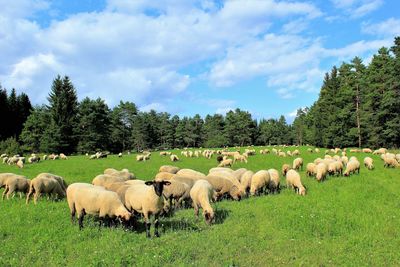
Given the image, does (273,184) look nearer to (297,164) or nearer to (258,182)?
(258,182)

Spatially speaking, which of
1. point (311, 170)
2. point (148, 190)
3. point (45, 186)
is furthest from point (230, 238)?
point (311, 170)

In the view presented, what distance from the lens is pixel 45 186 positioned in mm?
17516

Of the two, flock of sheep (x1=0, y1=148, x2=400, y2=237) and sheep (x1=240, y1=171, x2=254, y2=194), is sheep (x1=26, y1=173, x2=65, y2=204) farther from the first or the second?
sheep (x1=240, y1=171, x2=254, y2=194)

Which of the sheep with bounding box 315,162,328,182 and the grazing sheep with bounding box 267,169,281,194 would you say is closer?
the grazing sheep with bounding box 267,169,281,194

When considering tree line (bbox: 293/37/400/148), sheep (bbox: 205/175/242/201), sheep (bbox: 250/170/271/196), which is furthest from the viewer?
tree line (bbox: 293/37/400/148)

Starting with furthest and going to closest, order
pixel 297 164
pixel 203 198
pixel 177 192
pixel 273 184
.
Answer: pixel 297 164, pixel 273 184, pixel 177 192, pixel 203 198

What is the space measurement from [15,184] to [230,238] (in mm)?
13254

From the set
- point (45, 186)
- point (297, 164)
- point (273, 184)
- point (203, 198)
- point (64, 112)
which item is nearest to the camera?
point (203, 198)

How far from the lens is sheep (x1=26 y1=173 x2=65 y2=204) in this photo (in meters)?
17.2

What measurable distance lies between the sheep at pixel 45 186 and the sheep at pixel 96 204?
536 centimetres

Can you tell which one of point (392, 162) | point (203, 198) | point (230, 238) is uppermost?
point (392, 162)

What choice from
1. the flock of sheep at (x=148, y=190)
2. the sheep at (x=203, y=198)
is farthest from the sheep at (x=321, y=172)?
the sheep at (x=203, y=198)

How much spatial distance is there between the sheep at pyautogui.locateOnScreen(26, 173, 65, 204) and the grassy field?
1581mm

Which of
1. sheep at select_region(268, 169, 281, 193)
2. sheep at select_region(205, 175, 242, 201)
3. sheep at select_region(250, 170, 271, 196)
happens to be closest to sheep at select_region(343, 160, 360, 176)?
sheep at select_region(268, 169, 281, 193)
